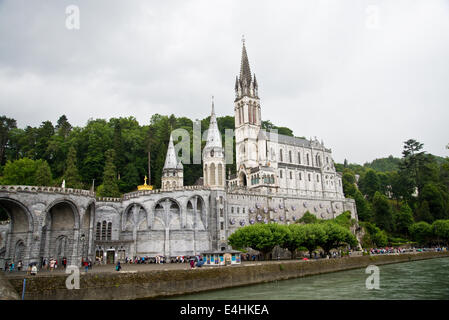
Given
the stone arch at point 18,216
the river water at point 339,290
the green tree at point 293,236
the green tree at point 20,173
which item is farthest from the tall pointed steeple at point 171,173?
the river water at point 339,290

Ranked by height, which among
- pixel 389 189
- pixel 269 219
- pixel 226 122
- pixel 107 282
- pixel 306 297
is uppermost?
pixel 226 122

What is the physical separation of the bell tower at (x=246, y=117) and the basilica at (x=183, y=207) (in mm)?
213

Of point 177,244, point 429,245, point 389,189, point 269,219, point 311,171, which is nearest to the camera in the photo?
point 177,244

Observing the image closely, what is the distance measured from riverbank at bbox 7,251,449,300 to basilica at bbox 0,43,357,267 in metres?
7.40

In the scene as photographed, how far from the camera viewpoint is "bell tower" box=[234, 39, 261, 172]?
224ft

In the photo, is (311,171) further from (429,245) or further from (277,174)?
(429,245)

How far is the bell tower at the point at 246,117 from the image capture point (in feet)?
224

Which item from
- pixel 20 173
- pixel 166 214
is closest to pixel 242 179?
pixel 166 214

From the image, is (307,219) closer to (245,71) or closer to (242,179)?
(242,179)

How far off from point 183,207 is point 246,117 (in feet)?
107

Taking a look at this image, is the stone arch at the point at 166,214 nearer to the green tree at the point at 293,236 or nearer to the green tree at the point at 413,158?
the green tree at the point at 293,236
